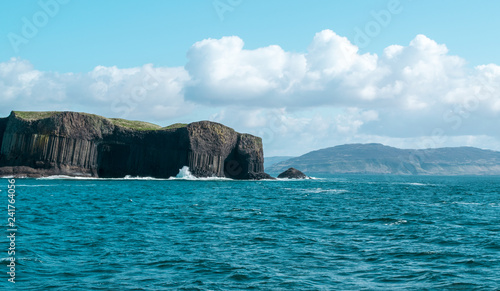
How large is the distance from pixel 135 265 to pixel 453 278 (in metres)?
14.4

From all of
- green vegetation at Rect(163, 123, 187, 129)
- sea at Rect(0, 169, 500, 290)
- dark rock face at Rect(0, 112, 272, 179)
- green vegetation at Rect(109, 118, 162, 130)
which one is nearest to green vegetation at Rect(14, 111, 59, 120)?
dark rock face at Rect(0, 112, 272, 179)

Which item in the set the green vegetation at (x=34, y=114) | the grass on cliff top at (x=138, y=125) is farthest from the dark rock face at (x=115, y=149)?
the grass on cliff top at (x=138, y=125)

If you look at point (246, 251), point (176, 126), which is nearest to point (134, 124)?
point (176, 126)

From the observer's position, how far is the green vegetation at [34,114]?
370 ft

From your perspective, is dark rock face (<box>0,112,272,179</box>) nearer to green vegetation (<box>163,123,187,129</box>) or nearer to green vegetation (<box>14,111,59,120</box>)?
green vegetation (<box>14,111,59,120</box>)

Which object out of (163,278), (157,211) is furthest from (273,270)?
(157,211)

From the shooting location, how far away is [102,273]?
19.7 m

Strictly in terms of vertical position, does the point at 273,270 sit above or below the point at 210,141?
below

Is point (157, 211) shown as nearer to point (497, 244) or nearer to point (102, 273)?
point (102, 273)

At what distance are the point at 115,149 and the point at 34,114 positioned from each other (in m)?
21.9

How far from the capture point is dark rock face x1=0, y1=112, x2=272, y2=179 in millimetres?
108938

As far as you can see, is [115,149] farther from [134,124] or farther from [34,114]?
[34,114]

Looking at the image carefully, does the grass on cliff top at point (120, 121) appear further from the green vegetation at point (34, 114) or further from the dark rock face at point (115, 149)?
the dark rock face at point (115, 149)

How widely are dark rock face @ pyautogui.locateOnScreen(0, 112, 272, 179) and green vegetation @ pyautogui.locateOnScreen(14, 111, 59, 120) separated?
1.56m
